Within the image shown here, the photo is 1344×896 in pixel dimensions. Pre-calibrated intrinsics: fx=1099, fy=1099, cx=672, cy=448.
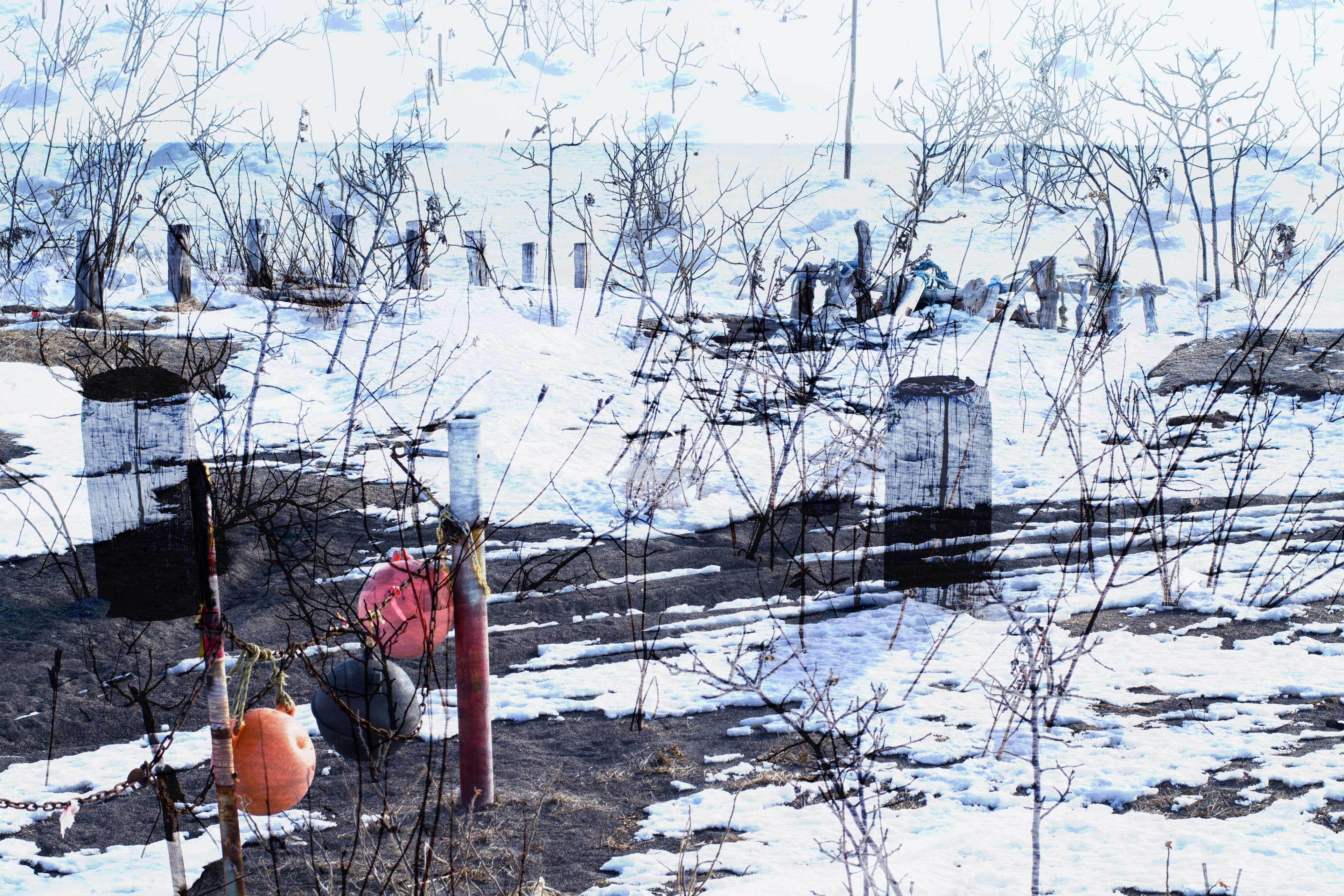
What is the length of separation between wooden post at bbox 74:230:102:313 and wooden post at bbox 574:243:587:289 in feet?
16.3

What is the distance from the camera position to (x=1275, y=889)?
2387mm

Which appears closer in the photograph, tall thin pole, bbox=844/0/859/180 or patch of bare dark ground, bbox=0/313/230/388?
patch of bare dark ground, bbox=0/313/230/388

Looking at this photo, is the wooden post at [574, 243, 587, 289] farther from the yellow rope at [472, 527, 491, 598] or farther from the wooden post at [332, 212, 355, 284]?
the yellow rope at [472, 527, 491, 598]

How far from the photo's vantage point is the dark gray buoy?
2.92 m

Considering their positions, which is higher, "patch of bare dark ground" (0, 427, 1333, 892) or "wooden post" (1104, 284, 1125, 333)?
"wooden post" (1104, 284, 1125, 333)

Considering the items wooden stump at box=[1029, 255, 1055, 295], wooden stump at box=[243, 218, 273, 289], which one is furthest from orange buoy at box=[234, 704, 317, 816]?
wooden stump at box=[1029, 255, 1055, 295]

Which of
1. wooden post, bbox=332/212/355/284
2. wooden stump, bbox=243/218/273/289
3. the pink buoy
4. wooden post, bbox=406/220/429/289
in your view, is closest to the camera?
the pink buoy

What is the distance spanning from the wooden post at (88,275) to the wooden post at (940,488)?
665 cm

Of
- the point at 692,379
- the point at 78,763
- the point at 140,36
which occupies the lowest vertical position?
the point at 78,763

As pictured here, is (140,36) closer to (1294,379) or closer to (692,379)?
(692,379)

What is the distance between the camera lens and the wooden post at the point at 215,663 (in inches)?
84.8

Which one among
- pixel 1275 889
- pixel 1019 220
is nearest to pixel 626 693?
pixel 1275 889

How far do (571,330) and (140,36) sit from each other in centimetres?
1204

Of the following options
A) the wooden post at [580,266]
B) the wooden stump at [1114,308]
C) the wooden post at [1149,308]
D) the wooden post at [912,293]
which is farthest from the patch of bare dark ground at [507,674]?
the wooden post at [1149,308]
